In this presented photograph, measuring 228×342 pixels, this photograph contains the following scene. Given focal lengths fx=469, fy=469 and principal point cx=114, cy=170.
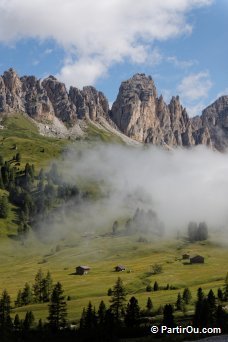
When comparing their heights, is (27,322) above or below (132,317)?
above

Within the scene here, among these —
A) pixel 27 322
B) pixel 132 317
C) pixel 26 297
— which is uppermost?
pixel 26 297

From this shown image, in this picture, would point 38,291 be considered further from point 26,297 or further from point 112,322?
point 112,322

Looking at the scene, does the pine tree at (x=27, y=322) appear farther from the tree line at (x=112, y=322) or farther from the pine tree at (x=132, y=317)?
the pine tree at (x=132, y=317)

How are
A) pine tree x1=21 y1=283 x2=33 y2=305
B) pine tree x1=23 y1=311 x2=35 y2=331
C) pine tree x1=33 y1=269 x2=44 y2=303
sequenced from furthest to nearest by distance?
pine tree x1=33 y1=269 x2=44 y2=303, pine tree x1=21 y1=283 x2=33 y2=305, pine tree x1=23 y1=311 x2=35 y2=331

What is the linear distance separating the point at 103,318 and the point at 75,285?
75396 mm

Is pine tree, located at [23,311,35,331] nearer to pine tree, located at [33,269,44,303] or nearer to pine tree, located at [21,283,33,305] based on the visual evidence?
pine tree, located at [21,283,33,305]

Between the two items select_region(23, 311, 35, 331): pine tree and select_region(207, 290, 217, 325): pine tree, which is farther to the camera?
select_region(23, 311, 35, 331): pine tree

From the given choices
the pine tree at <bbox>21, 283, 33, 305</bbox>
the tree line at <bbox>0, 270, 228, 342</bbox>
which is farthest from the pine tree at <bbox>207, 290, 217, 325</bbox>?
the pine tree at <bbox>21, 283, 33, 305</bbox>

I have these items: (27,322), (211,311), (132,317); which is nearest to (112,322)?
(132,317)

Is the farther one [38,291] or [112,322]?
[38,291]

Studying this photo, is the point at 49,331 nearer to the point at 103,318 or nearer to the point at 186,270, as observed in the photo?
the point at 103,318

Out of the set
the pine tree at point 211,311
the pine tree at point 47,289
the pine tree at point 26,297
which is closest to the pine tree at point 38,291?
the pine tree at point 47,289

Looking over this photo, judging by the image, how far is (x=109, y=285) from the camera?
16712 centimetres

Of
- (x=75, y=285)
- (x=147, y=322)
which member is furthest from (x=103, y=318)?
(x=75, y=285)
